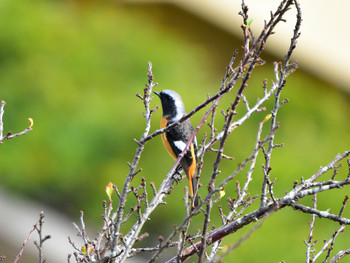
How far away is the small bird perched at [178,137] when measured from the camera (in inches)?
146

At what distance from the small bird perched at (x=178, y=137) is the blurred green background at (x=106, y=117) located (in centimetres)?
148

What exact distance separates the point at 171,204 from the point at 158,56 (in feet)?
8.04

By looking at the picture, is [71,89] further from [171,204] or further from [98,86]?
[171,204]

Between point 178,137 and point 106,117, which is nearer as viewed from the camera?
point 178,137

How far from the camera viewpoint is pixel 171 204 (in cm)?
588

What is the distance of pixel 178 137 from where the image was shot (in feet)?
13.1

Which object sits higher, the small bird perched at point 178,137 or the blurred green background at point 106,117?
the blurred green background at point 106,117

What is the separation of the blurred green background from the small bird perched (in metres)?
1.48

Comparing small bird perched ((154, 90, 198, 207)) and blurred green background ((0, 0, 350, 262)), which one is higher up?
blurred green background ((0, 0, 350, 262))

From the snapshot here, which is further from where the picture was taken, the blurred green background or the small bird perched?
the blurred green background

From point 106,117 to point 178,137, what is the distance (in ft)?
9.18

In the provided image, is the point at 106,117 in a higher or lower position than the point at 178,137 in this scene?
higher

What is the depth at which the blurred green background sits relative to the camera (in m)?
5.95

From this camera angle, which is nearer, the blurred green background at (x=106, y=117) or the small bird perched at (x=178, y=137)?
the small bird perched at (x=178, y=137)
